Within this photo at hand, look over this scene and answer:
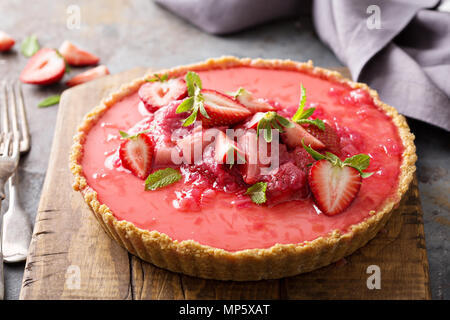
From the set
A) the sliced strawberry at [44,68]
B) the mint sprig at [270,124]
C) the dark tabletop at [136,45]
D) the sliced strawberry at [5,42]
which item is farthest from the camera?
the sliced strawberry at [5,42]

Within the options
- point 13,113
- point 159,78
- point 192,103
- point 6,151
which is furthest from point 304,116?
point 13,113

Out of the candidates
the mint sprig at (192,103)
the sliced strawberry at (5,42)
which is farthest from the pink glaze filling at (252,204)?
the sliced strawberry at (5,42)

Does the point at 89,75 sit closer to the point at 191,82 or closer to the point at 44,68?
the point at 44,68

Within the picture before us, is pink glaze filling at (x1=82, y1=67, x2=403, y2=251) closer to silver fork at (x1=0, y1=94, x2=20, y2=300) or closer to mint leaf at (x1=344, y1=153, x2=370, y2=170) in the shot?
mint leaf at (x1=344, y1=153, x2=370, y2=170)

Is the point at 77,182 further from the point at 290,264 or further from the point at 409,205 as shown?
the point at 409,205

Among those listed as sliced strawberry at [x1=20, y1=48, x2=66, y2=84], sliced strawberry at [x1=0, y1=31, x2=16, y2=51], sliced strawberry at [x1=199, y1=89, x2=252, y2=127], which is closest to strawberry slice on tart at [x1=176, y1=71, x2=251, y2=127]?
sliced strawberry at [x1=199, y1=89, x2=252, y2=127]

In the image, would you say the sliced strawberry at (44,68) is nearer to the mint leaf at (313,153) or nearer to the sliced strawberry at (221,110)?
the sliced strawberry at (221,110)
